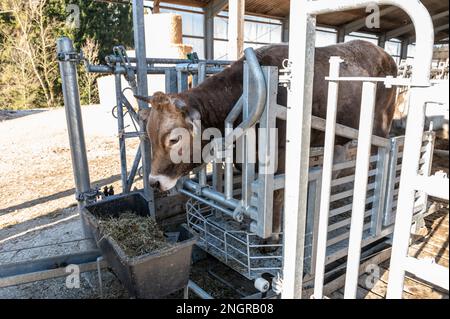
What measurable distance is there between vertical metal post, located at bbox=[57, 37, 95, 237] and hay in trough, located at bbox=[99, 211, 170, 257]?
0.37 m

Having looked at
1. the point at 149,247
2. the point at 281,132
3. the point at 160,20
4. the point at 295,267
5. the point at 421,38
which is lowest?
the point at 149,247

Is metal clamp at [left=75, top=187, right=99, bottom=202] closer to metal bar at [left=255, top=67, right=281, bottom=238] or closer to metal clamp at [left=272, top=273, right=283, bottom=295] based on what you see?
metal bar at [left=255, top=67, right=281, bottom=238]

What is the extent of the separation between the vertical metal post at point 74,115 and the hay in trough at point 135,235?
0.37 metres

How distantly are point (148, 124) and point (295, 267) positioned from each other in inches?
59.9

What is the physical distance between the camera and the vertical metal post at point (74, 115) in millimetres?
2430

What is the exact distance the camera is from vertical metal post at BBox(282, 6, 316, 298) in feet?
4.91

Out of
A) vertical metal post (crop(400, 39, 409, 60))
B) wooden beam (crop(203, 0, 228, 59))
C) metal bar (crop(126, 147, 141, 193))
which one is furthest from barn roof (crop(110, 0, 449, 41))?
metal bar (crop(126, 147, 141, 193))

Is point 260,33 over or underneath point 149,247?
over

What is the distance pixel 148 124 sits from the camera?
2.59 metres

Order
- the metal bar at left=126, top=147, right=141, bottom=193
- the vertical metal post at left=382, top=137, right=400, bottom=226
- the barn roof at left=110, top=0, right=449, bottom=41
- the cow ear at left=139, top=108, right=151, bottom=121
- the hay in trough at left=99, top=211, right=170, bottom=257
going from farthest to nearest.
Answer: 1. the barn roof at left=110, top=0, right=449, bottom=41
2. the metal bar at left=126, top=147, right=141, bottom=193
3. the cow ear at left=139, top=108, right=151, bottom=121
4. the vertical metal post at left=382, top=137, right=400, bottom=226
5. the hay in trough at left=99, top=211, right=170, bottom=257

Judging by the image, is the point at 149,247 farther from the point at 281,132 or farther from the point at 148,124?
the point at 281,132

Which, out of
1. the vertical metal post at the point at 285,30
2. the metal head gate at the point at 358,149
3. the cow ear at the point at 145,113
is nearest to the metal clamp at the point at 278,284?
the metal head gate at the point at 358,149
